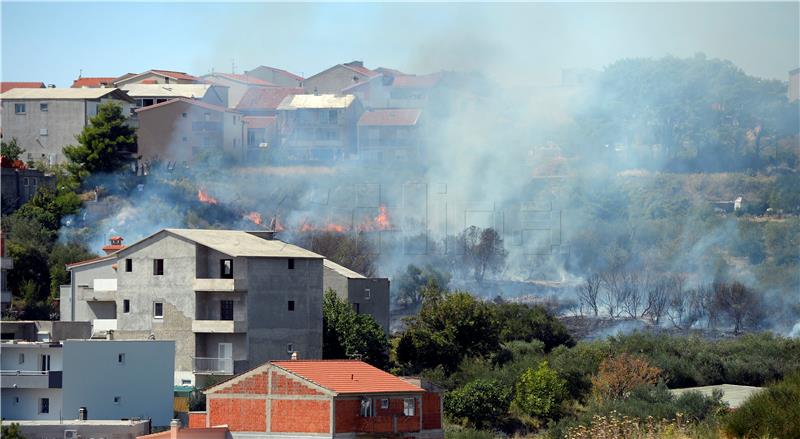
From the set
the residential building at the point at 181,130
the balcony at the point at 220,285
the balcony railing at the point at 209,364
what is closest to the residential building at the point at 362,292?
the balcony at the point at 220,285

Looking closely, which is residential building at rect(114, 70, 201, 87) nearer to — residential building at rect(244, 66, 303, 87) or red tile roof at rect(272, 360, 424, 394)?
Result: residential building at rect(244, 66, 303, 87)

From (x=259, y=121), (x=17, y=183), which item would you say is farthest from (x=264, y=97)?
(x=17, y=183)

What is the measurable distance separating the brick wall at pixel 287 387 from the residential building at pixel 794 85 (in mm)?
71347

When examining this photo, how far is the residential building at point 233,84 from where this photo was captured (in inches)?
3936

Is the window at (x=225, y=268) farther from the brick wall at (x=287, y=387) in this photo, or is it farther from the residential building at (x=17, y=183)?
the residential building at (x=17, y=183)

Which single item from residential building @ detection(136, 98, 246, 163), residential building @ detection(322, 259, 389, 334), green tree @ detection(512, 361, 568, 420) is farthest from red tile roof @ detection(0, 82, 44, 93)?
green tree @ detection(512, 361, 568, 420)

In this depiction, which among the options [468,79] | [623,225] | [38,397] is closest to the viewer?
[38,397]

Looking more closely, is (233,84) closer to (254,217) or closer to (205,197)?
(205,197)

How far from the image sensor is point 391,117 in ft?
306

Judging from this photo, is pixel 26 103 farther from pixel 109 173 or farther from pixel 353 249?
pixel 353 249

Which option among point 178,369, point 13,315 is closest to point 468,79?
point 13,315

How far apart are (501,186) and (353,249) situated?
15.1 metres

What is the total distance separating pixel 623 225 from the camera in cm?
8475

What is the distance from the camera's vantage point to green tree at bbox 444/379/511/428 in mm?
48062
